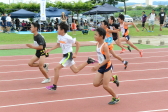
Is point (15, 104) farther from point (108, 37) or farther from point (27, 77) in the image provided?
point (108, 37)

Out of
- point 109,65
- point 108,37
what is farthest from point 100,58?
point 108,37

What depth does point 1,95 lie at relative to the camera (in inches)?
261

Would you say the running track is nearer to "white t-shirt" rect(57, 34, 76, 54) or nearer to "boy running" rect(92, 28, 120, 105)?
"boy running" rect(92, 28, 120, 105)

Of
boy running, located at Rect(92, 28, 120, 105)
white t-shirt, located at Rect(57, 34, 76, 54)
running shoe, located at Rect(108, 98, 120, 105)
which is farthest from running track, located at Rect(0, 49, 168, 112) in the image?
white t-shirt, located at Rect(57, 34, 76, 54)

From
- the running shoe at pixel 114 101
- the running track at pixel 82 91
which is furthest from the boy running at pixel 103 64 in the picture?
the running track at pixel 82 91

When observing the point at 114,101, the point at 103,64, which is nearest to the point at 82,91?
the point at 114,101

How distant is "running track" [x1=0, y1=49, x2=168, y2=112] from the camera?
5.69 meters

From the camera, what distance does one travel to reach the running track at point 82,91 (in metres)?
5.69

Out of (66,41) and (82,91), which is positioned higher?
(66,41)

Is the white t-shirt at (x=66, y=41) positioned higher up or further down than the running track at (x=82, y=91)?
higher up

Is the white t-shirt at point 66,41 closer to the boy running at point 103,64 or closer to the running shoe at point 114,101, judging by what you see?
the boy running at point 103,64

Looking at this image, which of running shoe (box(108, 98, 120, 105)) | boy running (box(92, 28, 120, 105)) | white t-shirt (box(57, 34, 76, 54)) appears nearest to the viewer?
boy running (box(92, 28, 120, 105))

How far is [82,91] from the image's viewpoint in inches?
270

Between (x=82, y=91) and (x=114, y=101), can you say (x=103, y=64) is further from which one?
(x=82, y=91)
